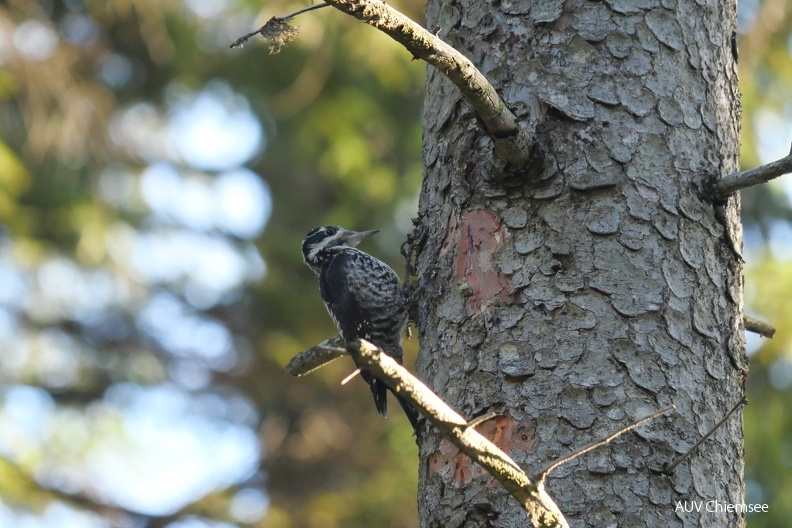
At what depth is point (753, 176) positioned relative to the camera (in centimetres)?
223

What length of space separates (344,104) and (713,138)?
641cm

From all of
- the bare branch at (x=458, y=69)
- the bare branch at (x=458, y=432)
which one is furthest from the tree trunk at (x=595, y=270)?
the bare branch at (x=458, y=432)

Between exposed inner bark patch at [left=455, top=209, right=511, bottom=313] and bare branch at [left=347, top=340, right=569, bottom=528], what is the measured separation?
2.59ft

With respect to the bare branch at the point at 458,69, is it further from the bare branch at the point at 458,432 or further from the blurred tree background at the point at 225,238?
the blurred tree background at the point at 225,238

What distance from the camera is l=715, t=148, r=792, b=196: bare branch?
212cm

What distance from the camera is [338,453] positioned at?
412 inches

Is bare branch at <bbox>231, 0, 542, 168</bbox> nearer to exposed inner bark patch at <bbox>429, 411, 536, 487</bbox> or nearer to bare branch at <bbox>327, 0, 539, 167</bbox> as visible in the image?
bare branch at <bbox>327, 0, 539, 167</bbox>

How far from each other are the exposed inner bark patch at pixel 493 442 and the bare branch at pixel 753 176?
0.80 meters

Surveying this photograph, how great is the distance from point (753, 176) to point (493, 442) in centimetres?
92

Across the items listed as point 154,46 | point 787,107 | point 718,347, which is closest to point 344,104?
point 154,46

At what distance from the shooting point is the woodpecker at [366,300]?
436 centimetres

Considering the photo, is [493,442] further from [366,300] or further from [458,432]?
[366,300]

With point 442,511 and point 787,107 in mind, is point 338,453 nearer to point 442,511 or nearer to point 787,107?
point 787,107

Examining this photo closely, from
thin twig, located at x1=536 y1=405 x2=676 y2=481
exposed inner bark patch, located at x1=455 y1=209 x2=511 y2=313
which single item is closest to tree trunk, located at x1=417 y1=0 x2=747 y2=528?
exposed inner bark patch, located at x1=455 y1=209 x2=511 y2=313
